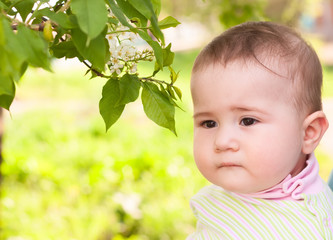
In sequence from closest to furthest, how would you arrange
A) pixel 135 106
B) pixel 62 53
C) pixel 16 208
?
pixel 62 53, pixel 16 208, pixel 135 106

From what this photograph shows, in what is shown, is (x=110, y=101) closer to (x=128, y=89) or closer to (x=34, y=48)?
(x=128, y=89)

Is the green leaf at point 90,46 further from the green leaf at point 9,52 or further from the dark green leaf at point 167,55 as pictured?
the dark green leaf at point 167,55

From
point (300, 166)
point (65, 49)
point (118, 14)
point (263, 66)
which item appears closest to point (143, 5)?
point (118, 14)

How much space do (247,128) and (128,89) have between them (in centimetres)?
32

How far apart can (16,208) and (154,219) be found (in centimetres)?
102

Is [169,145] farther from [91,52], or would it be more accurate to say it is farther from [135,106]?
[91,52]

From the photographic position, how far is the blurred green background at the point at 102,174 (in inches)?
136

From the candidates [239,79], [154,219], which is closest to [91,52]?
[239,79]

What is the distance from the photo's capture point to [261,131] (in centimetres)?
132

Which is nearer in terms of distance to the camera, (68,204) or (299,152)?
(299,152)

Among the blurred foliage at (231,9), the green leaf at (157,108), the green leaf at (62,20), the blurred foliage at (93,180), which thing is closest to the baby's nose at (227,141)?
the green leaf at (157,108)

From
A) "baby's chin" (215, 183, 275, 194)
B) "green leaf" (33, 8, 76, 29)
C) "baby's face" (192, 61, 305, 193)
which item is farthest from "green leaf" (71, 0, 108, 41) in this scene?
"baby's chin" (215, 183, 275, 194)

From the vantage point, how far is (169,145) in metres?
5.18

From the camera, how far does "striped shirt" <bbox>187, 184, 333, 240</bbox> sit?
1.33 m
